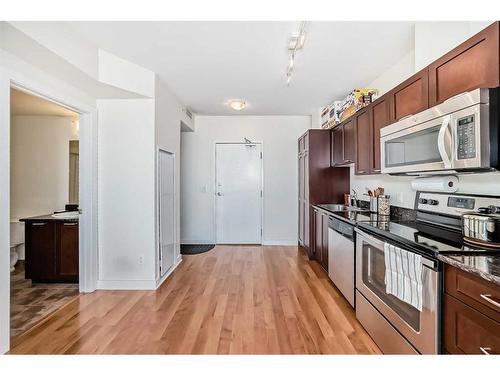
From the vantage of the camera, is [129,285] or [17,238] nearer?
[129,285]

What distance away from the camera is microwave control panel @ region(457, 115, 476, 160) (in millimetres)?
1485

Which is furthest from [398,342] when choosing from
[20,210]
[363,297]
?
[20,210]

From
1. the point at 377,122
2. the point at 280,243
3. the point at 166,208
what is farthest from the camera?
the point at 280,243

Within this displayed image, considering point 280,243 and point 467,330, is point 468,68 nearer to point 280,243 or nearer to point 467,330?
point 467,330

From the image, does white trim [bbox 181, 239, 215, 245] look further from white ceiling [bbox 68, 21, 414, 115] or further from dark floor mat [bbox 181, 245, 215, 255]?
white ceiling [bbox 68, 21, 414, 115]

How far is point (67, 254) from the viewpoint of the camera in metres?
3.41

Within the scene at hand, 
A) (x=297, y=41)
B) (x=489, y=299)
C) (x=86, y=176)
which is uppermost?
(x=297, y=41)

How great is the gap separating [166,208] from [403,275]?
298cm

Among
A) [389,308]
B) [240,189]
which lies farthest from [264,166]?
[389,308]

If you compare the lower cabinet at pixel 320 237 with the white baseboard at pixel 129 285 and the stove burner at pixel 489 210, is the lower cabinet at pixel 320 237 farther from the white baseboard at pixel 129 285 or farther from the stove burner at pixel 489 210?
the white baseboard at pixel 129 285

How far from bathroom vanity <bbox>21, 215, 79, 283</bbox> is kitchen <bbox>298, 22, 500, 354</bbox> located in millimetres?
3087

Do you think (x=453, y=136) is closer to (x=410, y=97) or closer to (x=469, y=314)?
(x=410, y=97)

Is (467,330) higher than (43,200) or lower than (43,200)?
lower

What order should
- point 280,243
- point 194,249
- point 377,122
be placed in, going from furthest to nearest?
1. point 280,243
2. point 194,249
3. point 377,122
